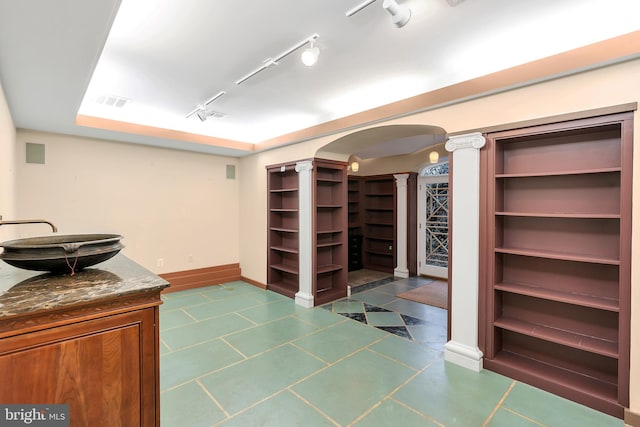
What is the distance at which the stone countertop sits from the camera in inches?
42.0

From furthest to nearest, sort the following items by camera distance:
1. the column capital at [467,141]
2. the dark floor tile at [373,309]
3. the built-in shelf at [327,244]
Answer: the built-in shelf at [327,244]
the dark floor tile at [373,309]
the column capital at [467,141]

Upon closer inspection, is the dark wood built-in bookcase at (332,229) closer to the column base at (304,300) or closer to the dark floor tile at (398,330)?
the column base at (304,300)

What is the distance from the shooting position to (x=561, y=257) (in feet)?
7.64

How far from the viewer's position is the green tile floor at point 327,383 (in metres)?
2.09

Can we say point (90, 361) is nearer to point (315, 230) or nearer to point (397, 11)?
point (397, 11)

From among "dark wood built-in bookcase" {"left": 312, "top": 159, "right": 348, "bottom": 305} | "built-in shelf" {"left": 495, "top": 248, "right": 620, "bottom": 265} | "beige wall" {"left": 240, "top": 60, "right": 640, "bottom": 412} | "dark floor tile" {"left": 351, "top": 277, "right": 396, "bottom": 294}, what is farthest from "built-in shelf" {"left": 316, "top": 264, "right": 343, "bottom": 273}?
"built-in shelf" {"left": 495, "top": 248, "right": 620, "bottom": 265}

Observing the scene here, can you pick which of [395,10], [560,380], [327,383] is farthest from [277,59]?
[560,380]

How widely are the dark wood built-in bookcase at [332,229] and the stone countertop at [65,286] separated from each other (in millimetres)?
3351

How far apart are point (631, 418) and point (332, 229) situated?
3.61 m

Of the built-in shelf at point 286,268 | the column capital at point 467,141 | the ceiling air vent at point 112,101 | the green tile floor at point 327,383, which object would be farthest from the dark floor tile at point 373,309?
the ceiling air vent at point 112,101

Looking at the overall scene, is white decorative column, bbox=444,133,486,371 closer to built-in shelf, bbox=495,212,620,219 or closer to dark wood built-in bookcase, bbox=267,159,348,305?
built-in shelf, bbox=495,212,620,219

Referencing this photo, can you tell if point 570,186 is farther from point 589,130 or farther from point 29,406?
point 29,406

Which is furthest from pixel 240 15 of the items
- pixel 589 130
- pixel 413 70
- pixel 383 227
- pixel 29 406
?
pixel 383 227

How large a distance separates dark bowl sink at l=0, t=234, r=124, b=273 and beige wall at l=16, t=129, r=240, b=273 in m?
3.52
